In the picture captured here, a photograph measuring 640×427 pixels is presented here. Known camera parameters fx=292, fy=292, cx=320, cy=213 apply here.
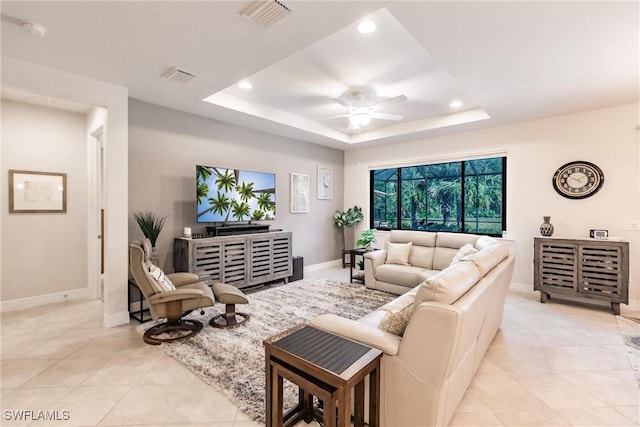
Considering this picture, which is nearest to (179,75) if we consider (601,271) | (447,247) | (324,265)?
(447,247)

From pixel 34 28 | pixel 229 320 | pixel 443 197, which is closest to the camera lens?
pixel 34 28

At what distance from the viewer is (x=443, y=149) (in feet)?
18.3

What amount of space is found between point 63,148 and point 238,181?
8.07ft

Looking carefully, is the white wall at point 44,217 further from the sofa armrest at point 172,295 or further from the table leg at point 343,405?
the table leg at point 343,405

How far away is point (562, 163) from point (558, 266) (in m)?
1.57

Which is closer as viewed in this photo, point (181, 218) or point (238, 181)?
point (181, 218)

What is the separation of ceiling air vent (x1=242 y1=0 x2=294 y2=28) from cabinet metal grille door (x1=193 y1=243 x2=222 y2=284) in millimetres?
A: 2824

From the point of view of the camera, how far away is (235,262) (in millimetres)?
4359

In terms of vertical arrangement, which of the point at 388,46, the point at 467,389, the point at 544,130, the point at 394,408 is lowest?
the point at 467,389

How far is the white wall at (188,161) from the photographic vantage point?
381 cm

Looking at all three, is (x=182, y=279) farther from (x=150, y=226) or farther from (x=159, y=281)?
(x=150, y=226)

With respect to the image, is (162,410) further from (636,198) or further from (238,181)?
(636,198)

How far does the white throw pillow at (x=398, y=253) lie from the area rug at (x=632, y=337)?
249 cm

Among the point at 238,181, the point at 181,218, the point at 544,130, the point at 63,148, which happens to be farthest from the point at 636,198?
the point at 63,148
